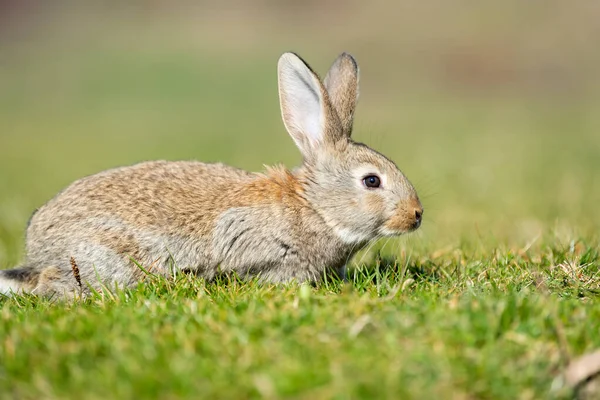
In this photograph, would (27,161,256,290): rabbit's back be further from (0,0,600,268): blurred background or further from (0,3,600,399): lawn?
(0,0,600,268): blurred background

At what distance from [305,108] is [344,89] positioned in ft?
1.39

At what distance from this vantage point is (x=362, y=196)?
20.0ft

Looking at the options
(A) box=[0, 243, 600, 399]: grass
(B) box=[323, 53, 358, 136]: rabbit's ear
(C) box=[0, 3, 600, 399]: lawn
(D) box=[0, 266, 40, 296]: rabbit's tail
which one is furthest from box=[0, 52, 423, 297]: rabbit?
(A) box=[0, 243, 600, 399]: grass

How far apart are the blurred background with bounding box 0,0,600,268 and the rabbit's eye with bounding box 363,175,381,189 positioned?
965 mm

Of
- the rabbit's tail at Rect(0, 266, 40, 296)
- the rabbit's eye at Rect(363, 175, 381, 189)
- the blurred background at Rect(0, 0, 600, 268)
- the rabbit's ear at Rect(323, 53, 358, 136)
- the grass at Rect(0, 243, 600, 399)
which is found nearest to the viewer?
the grass at Rect(0, 243, 600, 399)

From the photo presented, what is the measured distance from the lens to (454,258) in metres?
6.20

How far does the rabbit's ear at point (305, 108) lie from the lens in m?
6.19

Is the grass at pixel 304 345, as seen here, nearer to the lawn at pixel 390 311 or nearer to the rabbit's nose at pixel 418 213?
the lawn at pixel 390 311

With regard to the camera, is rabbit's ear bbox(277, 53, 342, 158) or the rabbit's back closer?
the rabbit's back

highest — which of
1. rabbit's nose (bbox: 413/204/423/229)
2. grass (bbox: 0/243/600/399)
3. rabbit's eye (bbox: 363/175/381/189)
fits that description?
rabbit's eye (bbox: 363/175/381/189)

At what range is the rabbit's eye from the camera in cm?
617

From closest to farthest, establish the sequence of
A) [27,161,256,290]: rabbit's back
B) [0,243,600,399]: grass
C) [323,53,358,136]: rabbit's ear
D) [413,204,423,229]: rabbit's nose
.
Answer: [0,243,600,399]: grass, [27,161,256,290]: rabbit's back, [413,204,423,229]: rabbit's nose, [323,53,358,136]: rabbit's ear

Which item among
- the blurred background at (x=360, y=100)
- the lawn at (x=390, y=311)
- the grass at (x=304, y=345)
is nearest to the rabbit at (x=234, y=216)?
the lawn at (x=390, y=311)

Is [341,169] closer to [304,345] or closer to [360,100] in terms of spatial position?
[304,345]
